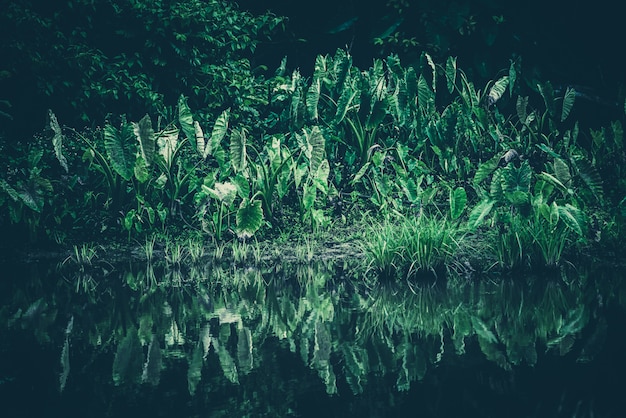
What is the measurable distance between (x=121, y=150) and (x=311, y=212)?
1.93 m

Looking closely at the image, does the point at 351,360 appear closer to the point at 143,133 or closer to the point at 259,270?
the point at 259,270

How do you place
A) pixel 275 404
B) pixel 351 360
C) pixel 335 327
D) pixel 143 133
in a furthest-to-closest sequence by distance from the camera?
pixel 143 133 → pixel 335 327 → pixel 351 360 → pixel 275 404

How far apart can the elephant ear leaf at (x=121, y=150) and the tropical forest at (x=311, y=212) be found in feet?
0.07

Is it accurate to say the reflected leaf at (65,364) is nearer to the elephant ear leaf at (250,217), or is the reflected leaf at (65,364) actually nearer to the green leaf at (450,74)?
the elephant ear leaf at (250,217)

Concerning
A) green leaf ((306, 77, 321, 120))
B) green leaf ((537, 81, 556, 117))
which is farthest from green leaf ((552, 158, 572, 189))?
green leaf ((306, 77, 321, 120))

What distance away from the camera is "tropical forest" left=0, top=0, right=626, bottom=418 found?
147 inches

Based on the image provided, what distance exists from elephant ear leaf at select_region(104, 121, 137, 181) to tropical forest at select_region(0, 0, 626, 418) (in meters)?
0.02

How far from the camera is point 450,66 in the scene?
8.32 meters

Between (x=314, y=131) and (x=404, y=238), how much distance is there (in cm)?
201

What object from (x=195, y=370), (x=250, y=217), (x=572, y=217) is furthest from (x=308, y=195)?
(x=195, y=370)

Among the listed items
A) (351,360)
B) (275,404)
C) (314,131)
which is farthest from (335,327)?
(314,131)

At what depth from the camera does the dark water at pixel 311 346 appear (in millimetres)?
3342

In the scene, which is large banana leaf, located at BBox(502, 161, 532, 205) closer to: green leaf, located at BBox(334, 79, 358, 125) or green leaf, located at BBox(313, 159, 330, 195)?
green leaf, located at BBox(313, 159, 330, 195)

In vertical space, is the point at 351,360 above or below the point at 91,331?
below
